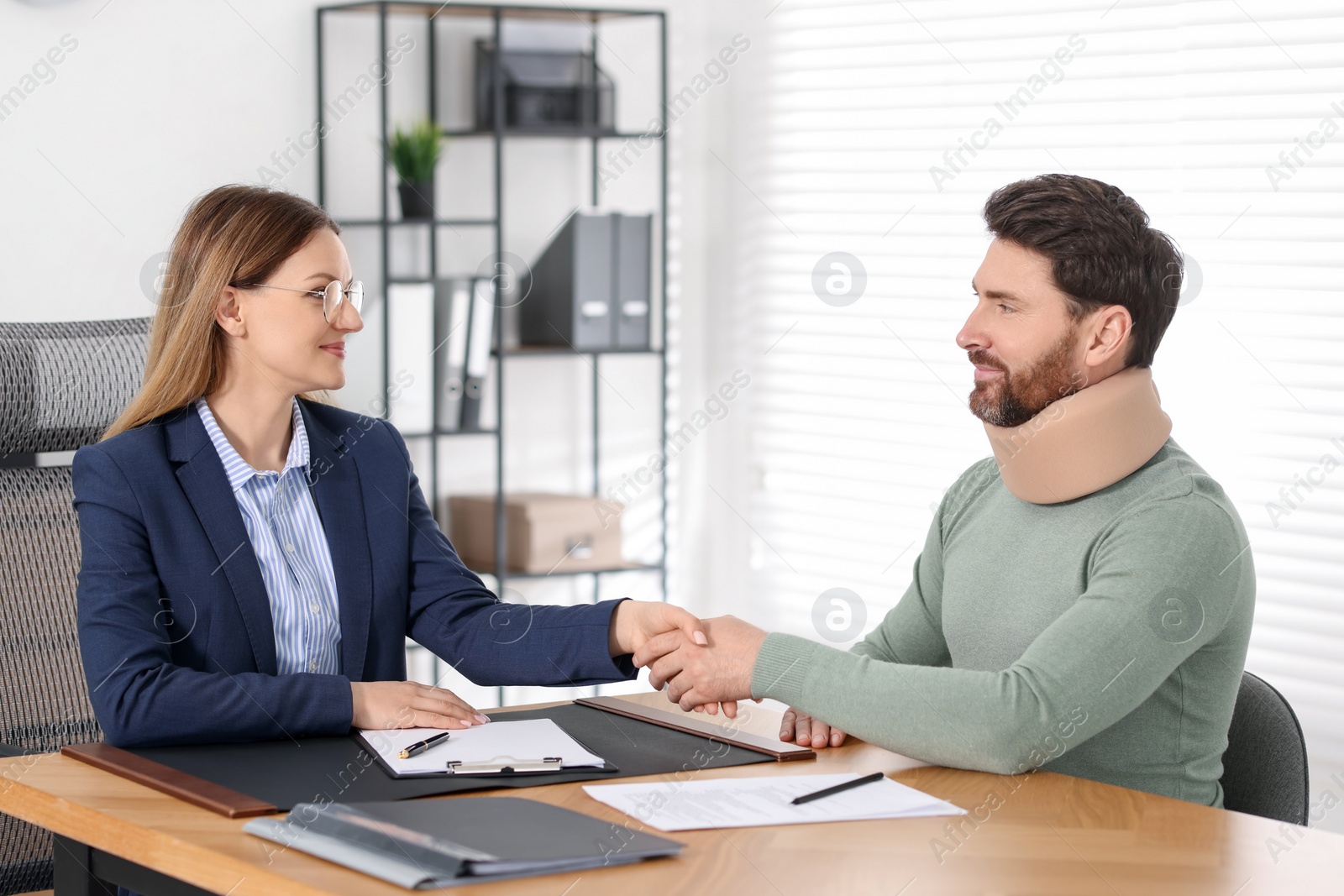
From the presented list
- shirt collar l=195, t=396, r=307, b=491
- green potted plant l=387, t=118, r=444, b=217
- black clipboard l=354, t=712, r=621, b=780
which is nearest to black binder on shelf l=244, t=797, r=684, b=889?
black clipboard l=354, t=712, r=621, b=780

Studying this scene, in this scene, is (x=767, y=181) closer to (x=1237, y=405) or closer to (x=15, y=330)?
(x=1237, y=405)

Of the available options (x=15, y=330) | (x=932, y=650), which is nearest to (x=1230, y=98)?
(x=932, y=650)

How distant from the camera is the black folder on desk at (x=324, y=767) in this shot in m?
1.42

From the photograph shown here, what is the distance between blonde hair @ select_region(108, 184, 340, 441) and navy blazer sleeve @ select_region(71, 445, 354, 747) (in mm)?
212

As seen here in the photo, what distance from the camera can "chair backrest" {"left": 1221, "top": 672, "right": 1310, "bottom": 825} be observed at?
5.63 feet

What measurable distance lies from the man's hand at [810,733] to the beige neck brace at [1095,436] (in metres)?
0.42

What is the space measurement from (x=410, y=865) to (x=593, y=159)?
2985 millimetres

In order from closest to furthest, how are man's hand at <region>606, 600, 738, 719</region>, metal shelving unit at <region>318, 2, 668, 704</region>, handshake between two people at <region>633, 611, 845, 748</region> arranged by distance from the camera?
1. handshake between two people at <region>633, 611, 845, 748</region>
2. man's hand at <region>606, 600, 738, 719</region>
3. metal shelving unit at <region>318, 2, 668, 704</region>

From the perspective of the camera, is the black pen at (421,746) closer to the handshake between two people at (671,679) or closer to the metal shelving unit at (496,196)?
the handshake between two people at (671,679)

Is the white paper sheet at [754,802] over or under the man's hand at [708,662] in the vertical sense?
under

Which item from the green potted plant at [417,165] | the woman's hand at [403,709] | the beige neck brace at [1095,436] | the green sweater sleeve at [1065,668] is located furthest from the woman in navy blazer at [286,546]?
the green potted plant at [417,165]

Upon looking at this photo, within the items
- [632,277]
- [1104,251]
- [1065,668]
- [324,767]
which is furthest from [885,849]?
[632,277]

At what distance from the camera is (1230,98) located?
2826 millimetres

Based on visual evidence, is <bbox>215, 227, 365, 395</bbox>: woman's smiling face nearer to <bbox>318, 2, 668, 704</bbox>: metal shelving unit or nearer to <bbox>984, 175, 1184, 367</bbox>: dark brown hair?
<bbox>984, 175, 1184, 367</bbox>: dark brown hair
